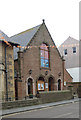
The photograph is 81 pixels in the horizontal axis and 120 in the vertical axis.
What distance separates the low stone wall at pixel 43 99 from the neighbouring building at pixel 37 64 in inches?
99.6

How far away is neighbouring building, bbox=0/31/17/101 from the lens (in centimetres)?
1895

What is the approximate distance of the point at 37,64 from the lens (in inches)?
1008

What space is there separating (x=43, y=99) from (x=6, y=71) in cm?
558

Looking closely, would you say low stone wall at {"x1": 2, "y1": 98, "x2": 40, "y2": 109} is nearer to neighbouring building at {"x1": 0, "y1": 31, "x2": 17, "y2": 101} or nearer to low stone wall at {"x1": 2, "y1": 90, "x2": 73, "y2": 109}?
low stone wall at {"x1": 2, "y1": 90, "x2": 73, "y2": 109}

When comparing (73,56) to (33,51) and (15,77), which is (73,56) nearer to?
(33,51)

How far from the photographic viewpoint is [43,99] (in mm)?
21453

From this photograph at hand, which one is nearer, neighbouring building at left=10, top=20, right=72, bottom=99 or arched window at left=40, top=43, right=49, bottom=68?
neighbouring building at left=10, top=20, right=72, bottom=99

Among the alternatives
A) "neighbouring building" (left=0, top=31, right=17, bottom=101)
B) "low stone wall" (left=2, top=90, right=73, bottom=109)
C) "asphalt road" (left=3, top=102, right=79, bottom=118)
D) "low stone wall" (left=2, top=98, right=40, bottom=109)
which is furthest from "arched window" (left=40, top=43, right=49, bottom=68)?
"asphalt road" (left=3, top=102, right=79, bottom=118)

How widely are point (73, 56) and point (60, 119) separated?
28943mm

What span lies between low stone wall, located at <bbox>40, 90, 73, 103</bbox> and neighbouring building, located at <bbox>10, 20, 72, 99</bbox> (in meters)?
2.57

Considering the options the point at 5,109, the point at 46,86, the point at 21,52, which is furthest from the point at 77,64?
the point at 5,109

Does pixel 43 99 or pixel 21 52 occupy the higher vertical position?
pixel 21 52

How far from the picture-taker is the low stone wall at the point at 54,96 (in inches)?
852

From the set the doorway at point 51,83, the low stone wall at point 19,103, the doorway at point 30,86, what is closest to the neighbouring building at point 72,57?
the doorway at point 51,83
